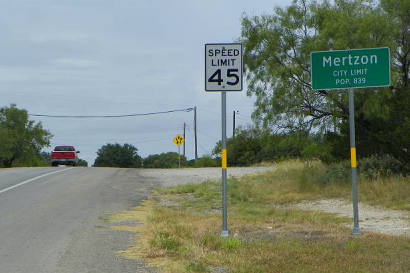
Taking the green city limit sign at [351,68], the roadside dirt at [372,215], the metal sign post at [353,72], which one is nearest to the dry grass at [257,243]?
the roadside dirt at [372,215]

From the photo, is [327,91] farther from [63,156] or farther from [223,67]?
[63,156]

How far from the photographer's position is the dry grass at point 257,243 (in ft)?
26.1

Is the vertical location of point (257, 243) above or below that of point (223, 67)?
below

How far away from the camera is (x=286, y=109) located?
2072cm

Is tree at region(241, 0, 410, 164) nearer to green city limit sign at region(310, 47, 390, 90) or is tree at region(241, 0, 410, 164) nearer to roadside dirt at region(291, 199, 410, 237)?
roadside dirt at region(291, 199, 410, 237)

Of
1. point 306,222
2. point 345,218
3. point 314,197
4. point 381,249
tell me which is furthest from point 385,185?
point 381,249

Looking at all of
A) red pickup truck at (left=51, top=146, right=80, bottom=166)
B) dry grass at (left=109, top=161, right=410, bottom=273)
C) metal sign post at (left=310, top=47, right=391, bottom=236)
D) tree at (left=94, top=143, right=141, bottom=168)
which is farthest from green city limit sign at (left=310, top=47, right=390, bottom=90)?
tree at (left=94, top=143, right=141, bottom=168)

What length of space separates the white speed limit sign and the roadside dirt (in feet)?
12.9

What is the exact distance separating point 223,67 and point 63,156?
36705mm

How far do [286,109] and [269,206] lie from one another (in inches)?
180

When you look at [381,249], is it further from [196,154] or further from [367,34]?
[196,154]

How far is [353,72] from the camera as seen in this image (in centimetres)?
1083

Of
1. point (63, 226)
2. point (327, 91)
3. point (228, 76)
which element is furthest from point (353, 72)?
point (327, 91)

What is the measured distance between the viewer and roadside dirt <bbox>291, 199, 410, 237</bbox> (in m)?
11.8
